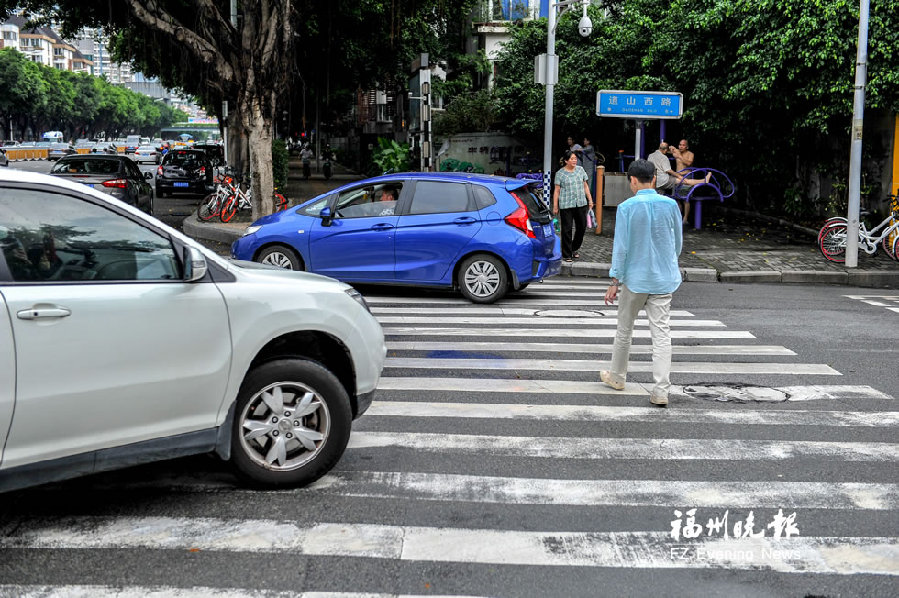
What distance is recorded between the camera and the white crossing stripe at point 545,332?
33.3 feet

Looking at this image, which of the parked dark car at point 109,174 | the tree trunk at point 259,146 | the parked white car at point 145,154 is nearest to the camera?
the tree trunk at point 259,146

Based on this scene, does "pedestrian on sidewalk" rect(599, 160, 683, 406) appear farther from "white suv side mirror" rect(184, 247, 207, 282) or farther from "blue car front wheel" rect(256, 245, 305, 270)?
"blue car front wheel" rect(256, 245, 305, 270)

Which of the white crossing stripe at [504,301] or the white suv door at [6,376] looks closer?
the white suv door at [6,376]

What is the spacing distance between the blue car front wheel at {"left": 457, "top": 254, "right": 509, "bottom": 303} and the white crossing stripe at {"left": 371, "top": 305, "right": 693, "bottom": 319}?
29 centimetres

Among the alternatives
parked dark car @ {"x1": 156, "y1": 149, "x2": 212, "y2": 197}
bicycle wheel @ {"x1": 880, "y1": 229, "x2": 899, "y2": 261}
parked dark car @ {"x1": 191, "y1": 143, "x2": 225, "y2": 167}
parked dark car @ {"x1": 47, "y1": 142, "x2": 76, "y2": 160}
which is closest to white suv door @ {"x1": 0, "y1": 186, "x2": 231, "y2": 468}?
bicycle wheel @ {"x1": 880, "y1": 229, "x2": 899, "y2": 261}

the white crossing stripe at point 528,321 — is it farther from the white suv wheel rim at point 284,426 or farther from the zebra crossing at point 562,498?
the white suv wheel rim at point 284,426

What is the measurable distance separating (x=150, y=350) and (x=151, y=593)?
3.91 ft

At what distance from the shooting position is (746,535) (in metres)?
4.80

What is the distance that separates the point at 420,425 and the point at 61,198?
289 cm

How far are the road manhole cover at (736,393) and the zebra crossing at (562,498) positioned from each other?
0.03 metres

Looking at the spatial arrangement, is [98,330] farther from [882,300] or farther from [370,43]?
[370,43]

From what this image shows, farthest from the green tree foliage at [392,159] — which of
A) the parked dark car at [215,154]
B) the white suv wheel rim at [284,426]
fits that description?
the white suv wheel rim at [284,426]

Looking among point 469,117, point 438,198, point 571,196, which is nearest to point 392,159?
point 469,117

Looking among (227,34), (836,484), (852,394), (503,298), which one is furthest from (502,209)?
(227,34)
